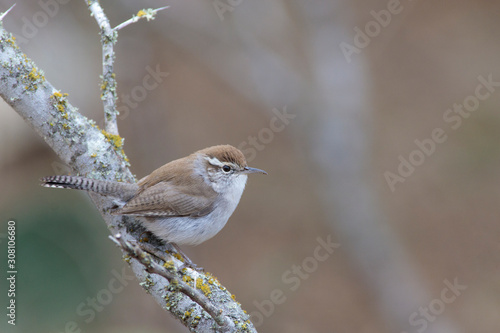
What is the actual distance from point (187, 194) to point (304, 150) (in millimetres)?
3411

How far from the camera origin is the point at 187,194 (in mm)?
4141

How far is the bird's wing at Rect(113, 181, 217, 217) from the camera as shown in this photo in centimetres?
375

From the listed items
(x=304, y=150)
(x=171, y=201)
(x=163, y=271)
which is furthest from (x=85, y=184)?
(x=304, y=150)

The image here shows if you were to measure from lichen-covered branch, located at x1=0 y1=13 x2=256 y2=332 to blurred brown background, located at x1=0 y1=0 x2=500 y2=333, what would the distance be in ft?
6.82

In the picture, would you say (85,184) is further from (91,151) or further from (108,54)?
(108,54)

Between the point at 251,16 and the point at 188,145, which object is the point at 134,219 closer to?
the point at 251,16

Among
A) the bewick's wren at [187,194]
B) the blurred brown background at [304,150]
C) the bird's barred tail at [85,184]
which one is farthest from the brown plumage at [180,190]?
the blurred brown background at [304,150]

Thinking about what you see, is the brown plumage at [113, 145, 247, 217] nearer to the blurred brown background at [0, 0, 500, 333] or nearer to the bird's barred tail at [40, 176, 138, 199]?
the bird's barred tail at [40, 176, 138, 199]

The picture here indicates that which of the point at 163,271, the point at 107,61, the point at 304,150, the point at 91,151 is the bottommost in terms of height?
the point at 304,150

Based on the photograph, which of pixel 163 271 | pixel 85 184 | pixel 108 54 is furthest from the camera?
pixel 108 54

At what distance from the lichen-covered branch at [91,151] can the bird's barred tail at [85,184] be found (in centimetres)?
9

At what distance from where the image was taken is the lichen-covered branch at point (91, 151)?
3080 millimetres

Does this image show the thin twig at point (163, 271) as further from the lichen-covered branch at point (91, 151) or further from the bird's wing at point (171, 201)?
the bird's wing at point (171, 201)

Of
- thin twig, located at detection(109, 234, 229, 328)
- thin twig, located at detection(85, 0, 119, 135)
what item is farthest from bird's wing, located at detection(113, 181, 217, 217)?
thin twig, located at detection(109, 234, 229, 328)
